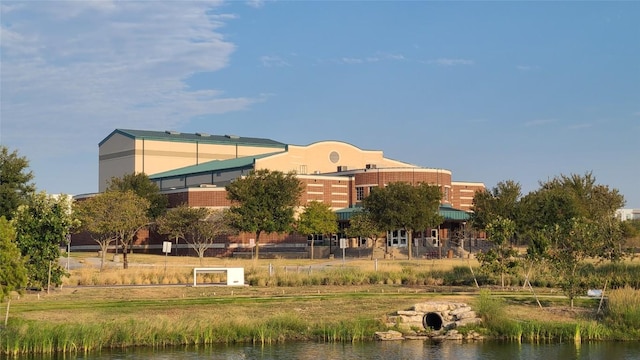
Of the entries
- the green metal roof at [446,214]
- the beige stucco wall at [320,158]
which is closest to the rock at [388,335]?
the green metal roof at [446,214]

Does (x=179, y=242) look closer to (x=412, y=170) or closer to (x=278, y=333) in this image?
(x=412, y=170)

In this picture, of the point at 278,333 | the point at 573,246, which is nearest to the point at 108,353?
the point at 278,333

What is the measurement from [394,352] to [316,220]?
5944cm

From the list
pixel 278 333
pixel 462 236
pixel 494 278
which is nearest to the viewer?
pixel 278 333

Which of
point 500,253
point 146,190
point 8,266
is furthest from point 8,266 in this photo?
point 146,190

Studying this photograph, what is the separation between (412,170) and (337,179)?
9.23 m

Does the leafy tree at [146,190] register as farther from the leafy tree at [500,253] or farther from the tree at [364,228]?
the leafy tree at [500,253]

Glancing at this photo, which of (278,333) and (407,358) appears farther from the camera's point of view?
(278,333)

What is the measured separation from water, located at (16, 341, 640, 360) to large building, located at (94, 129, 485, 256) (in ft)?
189

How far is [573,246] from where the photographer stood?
37562 mm

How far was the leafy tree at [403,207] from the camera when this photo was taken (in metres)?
81.9

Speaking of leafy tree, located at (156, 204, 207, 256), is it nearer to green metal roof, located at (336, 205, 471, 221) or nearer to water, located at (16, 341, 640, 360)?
green metal roof, located at (336, 205, 471, 221)

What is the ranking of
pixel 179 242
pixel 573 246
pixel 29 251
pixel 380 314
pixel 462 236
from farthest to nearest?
pixel 179 242
pixel 462 236
pixel 29 251
pixel 573 246
pixel 380 314

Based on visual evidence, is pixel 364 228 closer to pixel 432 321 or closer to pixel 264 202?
pixel 264 202
